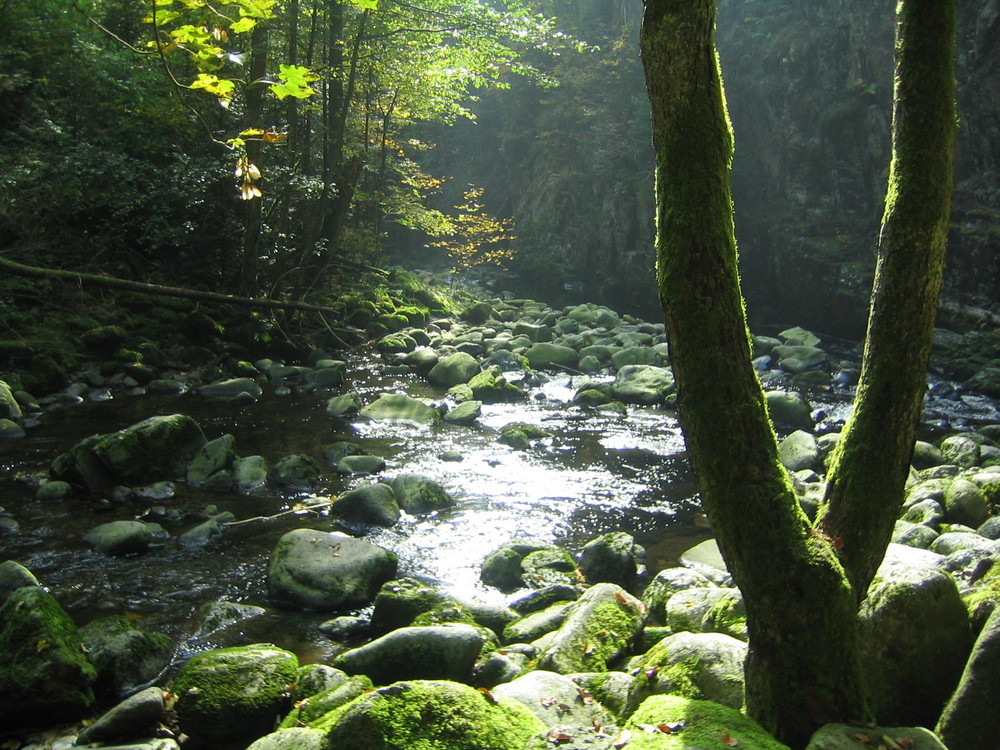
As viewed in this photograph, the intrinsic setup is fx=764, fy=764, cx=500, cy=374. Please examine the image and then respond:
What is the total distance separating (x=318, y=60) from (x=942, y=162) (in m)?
14.4

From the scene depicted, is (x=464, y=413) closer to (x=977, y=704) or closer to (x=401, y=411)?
(x=401, y=411)

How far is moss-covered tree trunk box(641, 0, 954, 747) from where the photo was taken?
2582 millimetres

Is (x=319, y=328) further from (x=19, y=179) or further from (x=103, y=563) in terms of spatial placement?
(x=103, y=563)

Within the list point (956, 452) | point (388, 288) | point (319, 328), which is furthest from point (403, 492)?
point (388, 288)

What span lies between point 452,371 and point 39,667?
921cm

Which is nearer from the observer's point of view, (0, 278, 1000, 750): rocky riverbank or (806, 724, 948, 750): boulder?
(806, 724, 948, 750): boulder

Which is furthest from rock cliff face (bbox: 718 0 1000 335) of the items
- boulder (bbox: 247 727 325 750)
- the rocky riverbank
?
boulder (bbox: 247 727 325 750)

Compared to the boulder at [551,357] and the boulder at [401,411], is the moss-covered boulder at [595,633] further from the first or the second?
the boulder at [551,357]

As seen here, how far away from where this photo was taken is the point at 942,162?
2766mm

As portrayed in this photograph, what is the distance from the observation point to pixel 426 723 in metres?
2.89

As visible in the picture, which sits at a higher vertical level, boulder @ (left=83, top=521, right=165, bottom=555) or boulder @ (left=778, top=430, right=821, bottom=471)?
boulder @ (left=778, top=430, right=821, bottom=471)

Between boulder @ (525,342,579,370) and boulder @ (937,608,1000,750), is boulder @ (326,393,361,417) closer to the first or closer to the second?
boulder @ (525,342,579,370)

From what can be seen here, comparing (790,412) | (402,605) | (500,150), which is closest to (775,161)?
(500,150)

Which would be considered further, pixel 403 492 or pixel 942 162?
pixel 403 492
